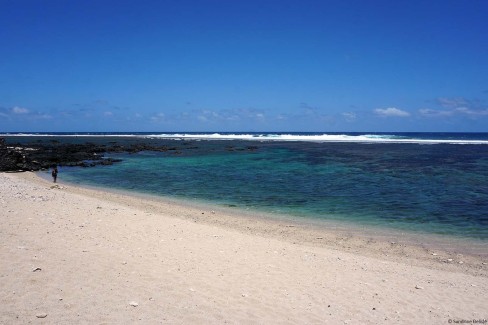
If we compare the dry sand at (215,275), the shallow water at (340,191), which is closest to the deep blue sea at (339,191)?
the shallow water at (340,191)

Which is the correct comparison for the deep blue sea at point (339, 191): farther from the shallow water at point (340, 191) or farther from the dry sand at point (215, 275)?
the dry sand at point (215, 275)

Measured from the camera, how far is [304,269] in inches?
291

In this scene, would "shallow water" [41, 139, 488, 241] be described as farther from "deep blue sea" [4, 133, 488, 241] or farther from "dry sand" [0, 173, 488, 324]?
"dry sand" [0, 173, 488, 324]

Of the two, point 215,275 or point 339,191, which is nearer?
point 215,275

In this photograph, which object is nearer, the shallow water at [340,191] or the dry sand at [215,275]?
the dry sand at [215,275]

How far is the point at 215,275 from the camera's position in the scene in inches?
265

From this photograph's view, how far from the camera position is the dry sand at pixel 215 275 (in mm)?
5348

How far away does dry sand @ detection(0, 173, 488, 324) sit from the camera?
5348 mm

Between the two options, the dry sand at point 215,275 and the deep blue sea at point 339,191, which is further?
the deep blue sea at point 339,191

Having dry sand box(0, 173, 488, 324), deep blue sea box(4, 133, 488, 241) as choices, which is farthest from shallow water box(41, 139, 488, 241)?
dry sand box(0, 173, 488, 324)

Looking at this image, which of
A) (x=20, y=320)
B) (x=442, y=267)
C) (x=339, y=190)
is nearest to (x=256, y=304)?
(x=20, y=320)

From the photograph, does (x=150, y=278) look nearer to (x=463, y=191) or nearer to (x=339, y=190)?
(x=339, y=190)

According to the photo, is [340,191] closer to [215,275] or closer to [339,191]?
[339,191]

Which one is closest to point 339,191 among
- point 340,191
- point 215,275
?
point 340,191
